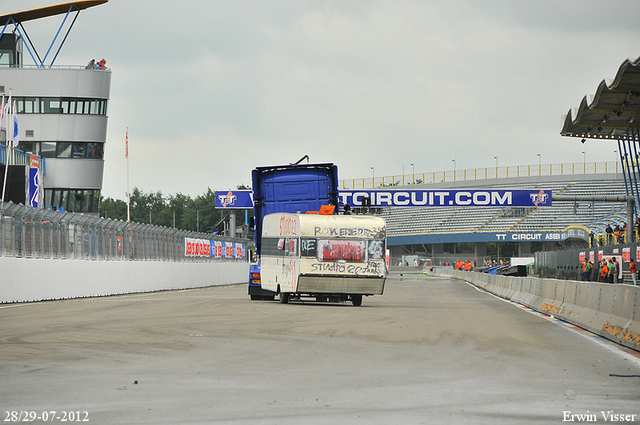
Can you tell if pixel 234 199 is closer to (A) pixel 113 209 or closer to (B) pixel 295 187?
(B) pixel 295 187

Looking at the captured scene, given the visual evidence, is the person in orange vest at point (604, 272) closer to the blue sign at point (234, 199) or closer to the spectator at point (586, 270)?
the spectator at point (586, 270)

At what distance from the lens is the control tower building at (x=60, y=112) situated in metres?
68.3

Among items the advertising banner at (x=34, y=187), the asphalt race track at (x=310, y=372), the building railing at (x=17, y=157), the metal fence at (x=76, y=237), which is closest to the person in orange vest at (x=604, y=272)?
the asphalt race track at (x=310, y=372)

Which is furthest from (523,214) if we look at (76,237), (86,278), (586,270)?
(76,237)

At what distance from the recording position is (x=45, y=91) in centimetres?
6881

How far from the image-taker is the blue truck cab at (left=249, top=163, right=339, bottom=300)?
26.1 metres

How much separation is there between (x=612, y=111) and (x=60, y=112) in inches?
1807

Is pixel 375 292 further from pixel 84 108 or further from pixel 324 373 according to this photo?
pixel 84 108

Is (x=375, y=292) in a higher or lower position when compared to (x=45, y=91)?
lower

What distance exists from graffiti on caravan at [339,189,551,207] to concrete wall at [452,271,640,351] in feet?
112

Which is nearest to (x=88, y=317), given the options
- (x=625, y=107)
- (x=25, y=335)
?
(x=25, y=335)

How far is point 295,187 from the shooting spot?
2623 centimetres

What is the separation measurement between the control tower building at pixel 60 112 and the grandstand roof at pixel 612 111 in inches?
1603

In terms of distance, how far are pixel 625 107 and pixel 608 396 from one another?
30.1 m
